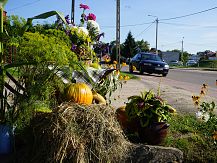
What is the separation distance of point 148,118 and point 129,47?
79691mm

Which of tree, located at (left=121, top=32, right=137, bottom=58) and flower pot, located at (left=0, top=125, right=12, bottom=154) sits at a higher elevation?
tree, located at (left=121, top=32, right=137, bottom=58)

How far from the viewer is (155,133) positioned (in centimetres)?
388

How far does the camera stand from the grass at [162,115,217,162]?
13.3 feet

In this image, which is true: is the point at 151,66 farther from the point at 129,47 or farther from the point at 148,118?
the point at 129,47

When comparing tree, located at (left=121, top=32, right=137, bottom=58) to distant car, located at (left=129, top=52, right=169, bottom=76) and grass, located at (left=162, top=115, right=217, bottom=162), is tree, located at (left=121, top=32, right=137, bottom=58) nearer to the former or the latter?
distant car, located at (left=129, top=52, right=169, bottom=76)

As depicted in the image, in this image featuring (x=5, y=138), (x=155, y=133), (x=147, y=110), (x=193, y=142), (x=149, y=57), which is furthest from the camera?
(x=149, y=57)

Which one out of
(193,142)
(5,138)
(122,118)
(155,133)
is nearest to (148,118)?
(155,133)

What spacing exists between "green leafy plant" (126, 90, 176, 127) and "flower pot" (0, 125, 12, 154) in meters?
1.33

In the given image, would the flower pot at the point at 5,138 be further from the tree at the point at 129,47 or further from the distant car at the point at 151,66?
the tree at the point at 129,47

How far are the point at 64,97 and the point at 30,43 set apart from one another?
2.53 ft

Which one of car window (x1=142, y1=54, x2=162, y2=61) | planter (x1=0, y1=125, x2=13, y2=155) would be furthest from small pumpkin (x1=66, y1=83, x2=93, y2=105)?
car window (x1=142, y1=54, x2=162, y2=61)

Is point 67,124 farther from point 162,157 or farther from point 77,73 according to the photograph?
point 77,73

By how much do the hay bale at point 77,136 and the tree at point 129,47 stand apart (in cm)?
7960

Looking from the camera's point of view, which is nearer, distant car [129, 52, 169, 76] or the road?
the road
